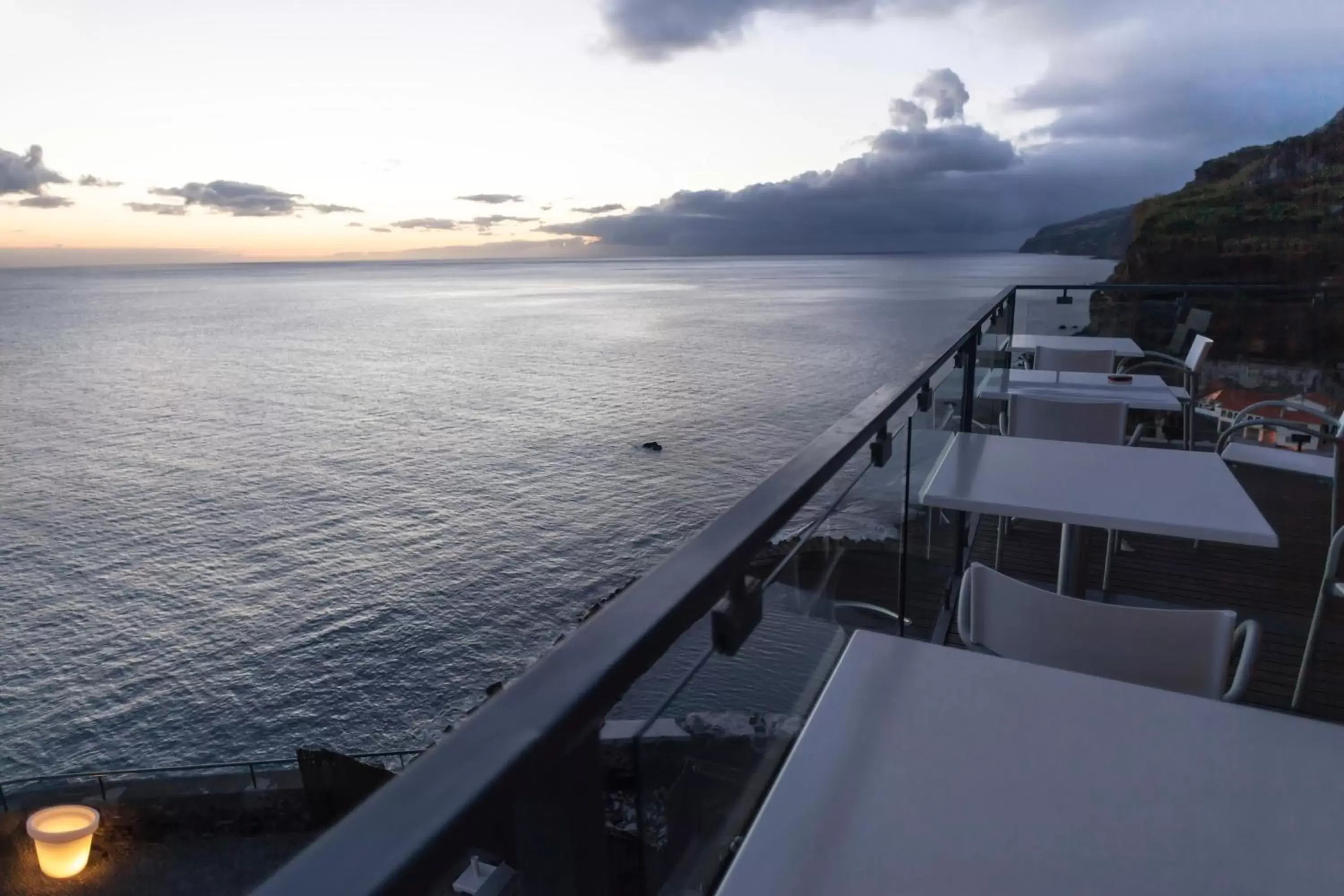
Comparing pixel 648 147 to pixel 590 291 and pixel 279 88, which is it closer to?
pixel 279 88

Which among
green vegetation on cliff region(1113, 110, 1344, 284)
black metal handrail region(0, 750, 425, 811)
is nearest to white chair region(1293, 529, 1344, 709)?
green vegetation on cliff region(1113, 110, 1344, 284)

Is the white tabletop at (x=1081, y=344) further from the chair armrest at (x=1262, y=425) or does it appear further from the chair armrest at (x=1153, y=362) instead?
the chair armrest at (x=1262, y=425)

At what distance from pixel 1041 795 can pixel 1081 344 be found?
5426 millimetres

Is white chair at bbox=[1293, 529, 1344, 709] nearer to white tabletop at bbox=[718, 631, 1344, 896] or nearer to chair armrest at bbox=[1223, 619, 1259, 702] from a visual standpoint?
chair armrest at bbox=[1223, 619, 1259, 702]

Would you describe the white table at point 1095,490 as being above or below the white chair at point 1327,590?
above

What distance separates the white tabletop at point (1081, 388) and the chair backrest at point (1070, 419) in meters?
0.08

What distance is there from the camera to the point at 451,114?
291 ft

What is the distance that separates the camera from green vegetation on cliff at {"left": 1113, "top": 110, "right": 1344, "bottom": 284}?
7820 mm

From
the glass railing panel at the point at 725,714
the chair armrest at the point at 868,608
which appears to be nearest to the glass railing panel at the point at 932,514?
the chair armrest at the point at 868,608

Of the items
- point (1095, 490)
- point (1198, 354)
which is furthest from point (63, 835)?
point (1198, 354)

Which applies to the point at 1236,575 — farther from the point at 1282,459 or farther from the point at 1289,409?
the point at 1289,409

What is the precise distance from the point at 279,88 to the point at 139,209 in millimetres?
32133

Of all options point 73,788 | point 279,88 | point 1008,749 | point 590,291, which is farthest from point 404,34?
point 590,291

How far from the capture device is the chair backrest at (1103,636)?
61.7 inches
